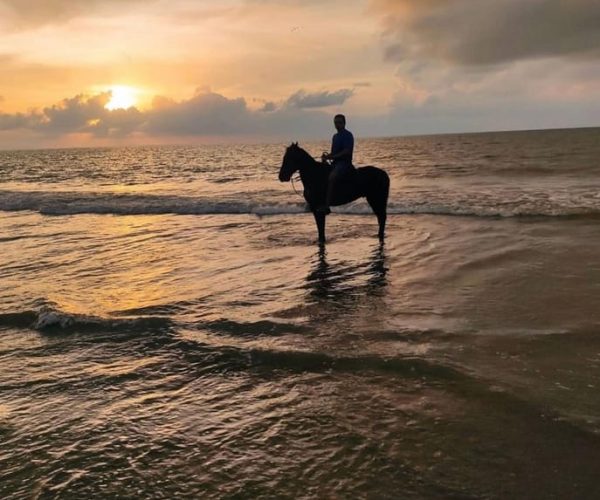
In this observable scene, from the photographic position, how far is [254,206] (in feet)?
71.3

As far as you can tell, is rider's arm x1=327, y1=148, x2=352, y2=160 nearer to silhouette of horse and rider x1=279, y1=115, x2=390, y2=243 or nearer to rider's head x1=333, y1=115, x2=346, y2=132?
silhouette of horse and rider x1=279, y1=115, x2=390, y2=243

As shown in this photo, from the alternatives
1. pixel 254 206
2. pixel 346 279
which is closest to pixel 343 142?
pixel 346 279

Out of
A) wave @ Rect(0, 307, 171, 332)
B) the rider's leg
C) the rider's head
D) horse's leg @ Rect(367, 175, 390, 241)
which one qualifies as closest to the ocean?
wave @ Rect(0, 307, 171, 332)

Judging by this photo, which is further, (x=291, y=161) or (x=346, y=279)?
(x=291, y=161)

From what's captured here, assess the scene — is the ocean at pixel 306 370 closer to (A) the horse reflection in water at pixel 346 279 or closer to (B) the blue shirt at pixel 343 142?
(A) the horse reflection in water at pixel 346 279

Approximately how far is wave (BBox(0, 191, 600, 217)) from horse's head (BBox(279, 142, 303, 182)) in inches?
65.0

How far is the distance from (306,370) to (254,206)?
16.8m

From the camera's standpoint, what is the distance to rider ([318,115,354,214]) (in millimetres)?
11680

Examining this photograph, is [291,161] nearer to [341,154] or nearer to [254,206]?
[341,154]

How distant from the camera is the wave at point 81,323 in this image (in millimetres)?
6895

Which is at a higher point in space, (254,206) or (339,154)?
(339,154)

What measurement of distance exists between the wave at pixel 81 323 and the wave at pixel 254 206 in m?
7.44

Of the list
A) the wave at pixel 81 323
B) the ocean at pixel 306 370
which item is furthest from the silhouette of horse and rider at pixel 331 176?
the wave at pixel 81 323

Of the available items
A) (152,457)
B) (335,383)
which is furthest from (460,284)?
(152,457)
